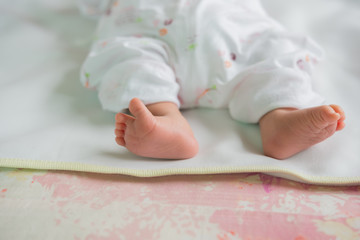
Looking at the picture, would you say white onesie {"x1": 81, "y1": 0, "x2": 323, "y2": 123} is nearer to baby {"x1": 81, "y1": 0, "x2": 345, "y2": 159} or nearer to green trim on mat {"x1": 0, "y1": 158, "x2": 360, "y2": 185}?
baby {"x1": 81, "y1": 0, "x2": 345, "y2": 159}

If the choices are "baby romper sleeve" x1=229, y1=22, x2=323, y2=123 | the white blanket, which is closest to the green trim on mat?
the white blanket

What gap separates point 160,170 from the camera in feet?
2.23

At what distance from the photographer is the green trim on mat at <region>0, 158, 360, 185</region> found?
2.19ft

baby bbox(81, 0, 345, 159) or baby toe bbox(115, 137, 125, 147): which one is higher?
baby bbox(81, 0, 345, 159)

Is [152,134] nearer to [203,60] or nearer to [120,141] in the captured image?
[120,141]

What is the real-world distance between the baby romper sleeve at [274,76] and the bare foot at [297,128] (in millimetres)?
32

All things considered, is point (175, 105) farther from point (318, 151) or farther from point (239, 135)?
point (318, 151)

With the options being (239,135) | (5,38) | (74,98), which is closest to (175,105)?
(239,135)

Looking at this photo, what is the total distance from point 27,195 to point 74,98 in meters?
0.35

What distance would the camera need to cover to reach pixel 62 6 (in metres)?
1.38

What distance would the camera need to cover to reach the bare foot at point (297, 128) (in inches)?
25.0

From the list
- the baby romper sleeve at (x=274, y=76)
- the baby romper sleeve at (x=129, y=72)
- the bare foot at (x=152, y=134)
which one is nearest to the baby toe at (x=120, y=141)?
the bare foot at (x=152, y=134)

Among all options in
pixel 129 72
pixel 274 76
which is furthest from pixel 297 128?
pixel 129 72

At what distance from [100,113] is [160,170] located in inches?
11.0
